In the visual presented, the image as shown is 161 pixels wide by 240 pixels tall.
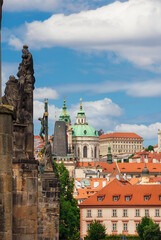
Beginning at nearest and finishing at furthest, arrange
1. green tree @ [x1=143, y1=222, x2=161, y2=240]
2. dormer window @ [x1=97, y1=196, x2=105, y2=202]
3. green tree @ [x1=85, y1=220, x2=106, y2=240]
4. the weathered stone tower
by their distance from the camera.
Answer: the weathered stone tower
green tree @ [x1=143, y1=222, x2=161, y2=240]
green tree @ [x1=85, y1=220, x2=106, y2=240]
dormer window @ [x1=97, y1=196, x2=105, y2=202]

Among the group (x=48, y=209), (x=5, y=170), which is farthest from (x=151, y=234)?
(x=5, y=170)

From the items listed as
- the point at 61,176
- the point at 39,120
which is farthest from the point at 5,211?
the point at 61,176

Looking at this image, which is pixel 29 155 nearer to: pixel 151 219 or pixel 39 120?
pixel 39 120

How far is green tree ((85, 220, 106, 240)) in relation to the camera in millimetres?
99250

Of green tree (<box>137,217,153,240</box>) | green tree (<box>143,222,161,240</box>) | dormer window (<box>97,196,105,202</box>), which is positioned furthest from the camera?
dormer window (<box>97,196,105,202</box>)

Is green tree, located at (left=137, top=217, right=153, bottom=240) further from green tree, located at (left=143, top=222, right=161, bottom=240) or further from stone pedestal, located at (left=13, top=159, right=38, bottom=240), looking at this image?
stone pedestal, located at (left=13, top=159, right=38, bottom=240)

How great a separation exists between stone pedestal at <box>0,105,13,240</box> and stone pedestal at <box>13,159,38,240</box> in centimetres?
567

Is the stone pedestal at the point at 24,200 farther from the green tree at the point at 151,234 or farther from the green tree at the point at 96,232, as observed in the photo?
the green tree at the point at 151,234

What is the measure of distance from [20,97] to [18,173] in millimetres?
1725

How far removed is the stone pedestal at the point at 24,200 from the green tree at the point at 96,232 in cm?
8429

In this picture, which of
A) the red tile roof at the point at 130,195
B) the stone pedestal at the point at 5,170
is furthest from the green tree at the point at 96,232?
the stone pedestal at the point at 5,170

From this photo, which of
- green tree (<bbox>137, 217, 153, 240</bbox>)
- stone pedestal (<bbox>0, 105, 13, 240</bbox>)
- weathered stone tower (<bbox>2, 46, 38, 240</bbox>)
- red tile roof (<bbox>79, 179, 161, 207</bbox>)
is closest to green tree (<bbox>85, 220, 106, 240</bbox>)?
green tree (<bbox>137, 217, 153, 240</bbox>)

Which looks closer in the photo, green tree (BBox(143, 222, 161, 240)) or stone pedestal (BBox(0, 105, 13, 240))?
stone pedestal (BBox(0, 105, 13, 240))

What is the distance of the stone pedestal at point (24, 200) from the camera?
1541 centimetres
